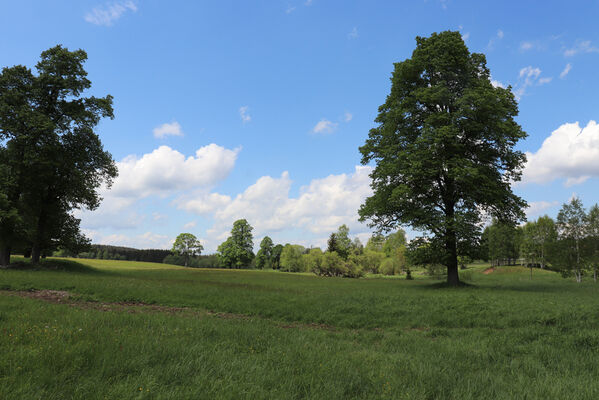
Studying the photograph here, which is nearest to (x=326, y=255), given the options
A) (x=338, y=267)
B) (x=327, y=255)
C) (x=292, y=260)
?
(x=327, y=255)

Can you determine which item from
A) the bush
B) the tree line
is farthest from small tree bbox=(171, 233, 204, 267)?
the bush

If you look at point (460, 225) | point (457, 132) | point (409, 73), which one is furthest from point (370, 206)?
point (409, 73)

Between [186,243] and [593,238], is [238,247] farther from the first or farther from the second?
[593,238]

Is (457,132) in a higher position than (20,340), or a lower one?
higher

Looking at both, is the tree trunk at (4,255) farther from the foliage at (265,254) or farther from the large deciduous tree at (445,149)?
the foliage at (265,254)

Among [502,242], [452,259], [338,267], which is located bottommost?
[338,267]

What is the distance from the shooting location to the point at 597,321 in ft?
38.1

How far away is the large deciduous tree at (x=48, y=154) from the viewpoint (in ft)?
89.5

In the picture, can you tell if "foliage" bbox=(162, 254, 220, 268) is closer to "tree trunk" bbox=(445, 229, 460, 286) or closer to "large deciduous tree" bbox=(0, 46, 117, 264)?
"large deciduous tree" bbox=(0, 46, 117, 264)

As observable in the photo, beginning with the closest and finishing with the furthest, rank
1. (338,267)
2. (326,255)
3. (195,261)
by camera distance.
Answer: (338,267)
(326,255)
(195,261)

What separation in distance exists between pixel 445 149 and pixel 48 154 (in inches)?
1431

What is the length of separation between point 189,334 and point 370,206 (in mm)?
20756

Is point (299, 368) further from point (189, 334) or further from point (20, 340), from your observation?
point (20, 340)

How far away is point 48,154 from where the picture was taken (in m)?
29.2
